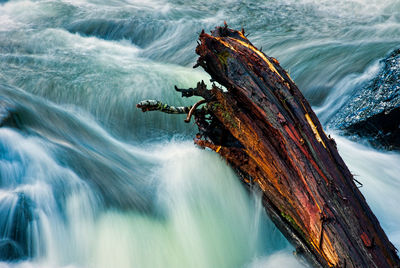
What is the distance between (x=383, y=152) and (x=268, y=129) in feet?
9.31

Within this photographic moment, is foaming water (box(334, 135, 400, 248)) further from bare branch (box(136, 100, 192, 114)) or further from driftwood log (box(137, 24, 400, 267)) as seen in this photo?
bare branch (box(136, 100, 192, 114))

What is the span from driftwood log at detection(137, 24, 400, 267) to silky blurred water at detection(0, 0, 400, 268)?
1.19 ft

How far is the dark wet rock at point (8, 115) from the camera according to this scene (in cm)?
372

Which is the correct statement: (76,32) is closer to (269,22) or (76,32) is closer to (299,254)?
(269,22)

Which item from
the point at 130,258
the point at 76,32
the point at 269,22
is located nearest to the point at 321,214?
the point at 130,258

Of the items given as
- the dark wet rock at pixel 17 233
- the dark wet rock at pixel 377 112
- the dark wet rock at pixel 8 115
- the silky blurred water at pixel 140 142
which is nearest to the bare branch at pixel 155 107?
the silky blurred water at pixel 140 142

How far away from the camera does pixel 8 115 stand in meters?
3.85

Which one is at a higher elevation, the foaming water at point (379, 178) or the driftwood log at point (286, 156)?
the driftwood log at point (286, 156)

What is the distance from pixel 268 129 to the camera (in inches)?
110

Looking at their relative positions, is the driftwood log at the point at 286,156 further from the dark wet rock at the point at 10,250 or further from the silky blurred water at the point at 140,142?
the dark wet rock at the point at 10,250

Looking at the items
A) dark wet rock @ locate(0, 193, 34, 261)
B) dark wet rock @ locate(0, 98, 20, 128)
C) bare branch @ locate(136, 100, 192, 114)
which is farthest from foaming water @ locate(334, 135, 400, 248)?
dark wet rock @ locate(0, 98, 20, 128)

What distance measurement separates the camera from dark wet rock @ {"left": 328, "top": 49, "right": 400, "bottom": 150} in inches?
191

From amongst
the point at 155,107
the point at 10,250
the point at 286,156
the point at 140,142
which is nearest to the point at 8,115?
the point at 155,107

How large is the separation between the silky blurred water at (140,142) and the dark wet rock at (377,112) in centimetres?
21
